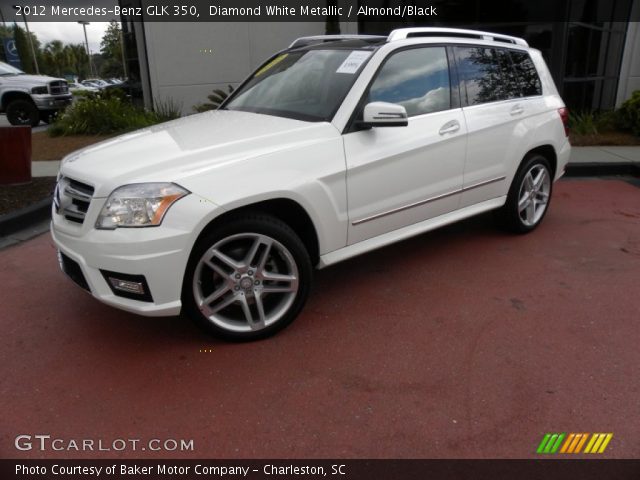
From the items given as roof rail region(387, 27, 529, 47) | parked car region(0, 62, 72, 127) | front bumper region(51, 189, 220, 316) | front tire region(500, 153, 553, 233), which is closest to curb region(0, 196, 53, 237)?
front bumper region(51, 189, 220, 316)

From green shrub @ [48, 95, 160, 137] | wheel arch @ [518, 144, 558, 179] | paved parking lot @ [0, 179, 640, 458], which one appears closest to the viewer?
paved parking lot @ [0, 179, 640, 458]

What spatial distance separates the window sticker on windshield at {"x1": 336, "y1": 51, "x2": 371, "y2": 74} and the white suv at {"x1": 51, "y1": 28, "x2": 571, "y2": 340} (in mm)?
A: 15

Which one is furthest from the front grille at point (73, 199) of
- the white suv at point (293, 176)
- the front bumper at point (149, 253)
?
the front bumper at point (149, 253)

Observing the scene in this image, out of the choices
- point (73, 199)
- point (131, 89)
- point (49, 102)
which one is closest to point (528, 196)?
point (73, 199)

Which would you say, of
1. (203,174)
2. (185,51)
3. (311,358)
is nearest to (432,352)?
(311,358)

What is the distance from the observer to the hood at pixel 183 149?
9.55 feet

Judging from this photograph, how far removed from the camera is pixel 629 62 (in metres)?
11.9

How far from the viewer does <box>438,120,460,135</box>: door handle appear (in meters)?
3.95

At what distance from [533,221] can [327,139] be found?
8.95 feet

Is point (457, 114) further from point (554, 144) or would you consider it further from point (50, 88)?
point (50, 88)

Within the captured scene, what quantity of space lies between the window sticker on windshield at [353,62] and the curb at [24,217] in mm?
3670

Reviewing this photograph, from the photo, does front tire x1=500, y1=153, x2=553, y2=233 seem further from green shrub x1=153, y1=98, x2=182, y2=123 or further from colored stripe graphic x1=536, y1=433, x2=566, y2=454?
green shrub x1=153, y1=98, x2=182, y2=123

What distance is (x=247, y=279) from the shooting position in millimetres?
3145

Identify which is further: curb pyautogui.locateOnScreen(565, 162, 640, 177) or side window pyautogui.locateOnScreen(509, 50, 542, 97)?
curb pyautogui.locateOnScreen(565, 162, 640, 177)
